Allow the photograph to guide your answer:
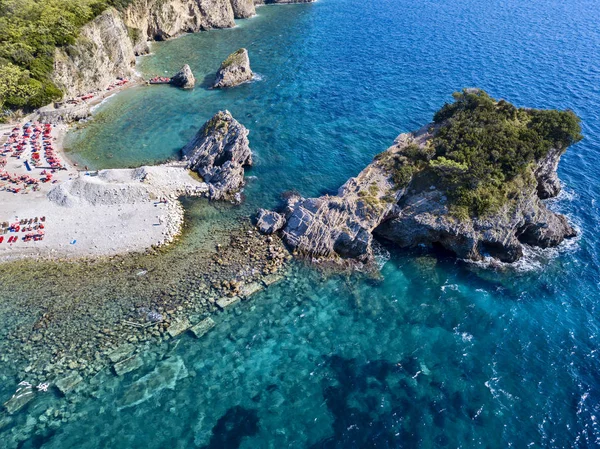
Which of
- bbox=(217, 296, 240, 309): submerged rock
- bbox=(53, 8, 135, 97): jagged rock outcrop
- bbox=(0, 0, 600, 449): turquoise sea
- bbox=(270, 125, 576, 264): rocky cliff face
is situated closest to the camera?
bbox=(0, 0, 600, 449): turquoise sea

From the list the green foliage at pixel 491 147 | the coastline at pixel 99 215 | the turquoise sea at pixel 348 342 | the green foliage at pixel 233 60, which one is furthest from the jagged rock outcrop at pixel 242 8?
the green foliage at pixel 491 147

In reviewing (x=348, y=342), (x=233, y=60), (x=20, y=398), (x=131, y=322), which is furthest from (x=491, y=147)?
(x=233, y=60)

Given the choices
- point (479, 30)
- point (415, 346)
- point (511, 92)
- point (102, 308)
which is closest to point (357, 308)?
point (415, 346)

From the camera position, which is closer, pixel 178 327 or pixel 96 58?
pixel 178 327

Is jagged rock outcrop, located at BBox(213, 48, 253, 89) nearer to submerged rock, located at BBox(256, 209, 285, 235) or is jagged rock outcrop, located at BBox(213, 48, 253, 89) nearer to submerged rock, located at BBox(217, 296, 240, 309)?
submerged rock, located at BBox(256, 209, 285, 235)

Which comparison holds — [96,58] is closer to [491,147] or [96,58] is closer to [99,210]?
[99,210]

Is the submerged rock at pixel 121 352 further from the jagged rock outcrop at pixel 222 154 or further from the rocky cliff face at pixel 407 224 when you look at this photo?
the jagged rock outcrop at pixel 222 154

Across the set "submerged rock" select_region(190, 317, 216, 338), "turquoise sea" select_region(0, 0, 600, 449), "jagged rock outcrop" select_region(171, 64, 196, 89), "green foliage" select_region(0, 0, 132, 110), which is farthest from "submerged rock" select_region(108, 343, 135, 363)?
"jagged rock outcrop" select_region(171, 64, 196, 89)
